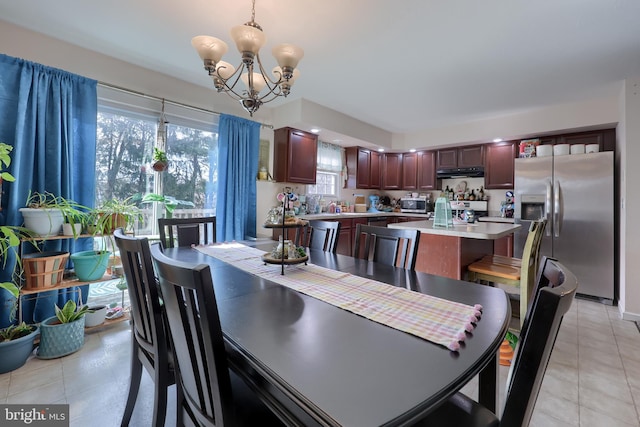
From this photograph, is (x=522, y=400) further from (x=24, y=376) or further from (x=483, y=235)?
(x=24, y=376)

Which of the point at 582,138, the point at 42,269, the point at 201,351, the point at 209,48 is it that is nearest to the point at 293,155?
the point at 209,48

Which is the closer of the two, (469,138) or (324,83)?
(324,83)

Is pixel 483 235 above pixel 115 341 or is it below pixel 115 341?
above

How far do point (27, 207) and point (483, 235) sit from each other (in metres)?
3.60

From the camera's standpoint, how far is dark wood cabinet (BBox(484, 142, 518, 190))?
4402 mm

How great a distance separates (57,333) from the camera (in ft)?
6.66

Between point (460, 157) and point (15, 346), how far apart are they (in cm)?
576

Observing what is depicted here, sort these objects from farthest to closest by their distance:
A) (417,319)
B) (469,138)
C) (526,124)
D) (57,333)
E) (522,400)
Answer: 1. (469,138)
2. (526,124)
3. (57,333)
4. (417,319)
5. (522,400)

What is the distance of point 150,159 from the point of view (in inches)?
119

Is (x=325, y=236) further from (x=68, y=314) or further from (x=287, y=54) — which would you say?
(x=68, y=314)

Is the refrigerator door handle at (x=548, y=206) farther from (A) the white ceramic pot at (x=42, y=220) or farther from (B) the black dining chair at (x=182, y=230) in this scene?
(A) the white ceramic pot at (x=42, y=220)

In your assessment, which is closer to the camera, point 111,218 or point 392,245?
point 392,245

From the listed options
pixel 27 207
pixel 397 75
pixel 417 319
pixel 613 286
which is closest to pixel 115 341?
pixel 27 207

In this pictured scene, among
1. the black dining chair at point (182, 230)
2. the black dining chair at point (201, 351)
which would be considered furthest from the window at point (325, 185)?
the black dining chair at point (201, 351)
